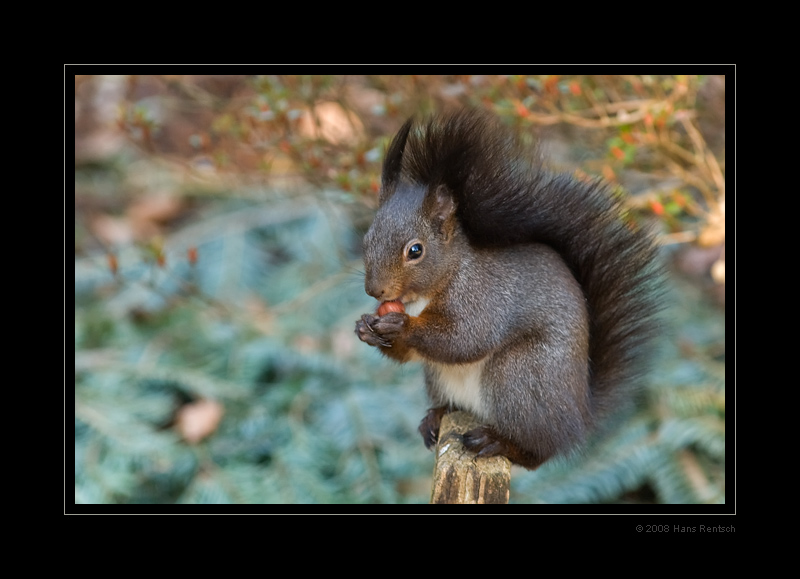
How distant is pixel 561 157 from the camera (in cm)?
248

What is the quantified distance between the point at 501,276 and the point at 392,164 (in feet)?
0.95

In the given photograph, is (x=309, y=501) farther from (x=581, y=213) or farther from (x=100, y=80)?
(x=100, y=80)

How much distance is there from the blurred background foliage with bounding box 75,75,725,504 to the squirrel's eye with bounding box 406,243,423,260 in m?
0.38

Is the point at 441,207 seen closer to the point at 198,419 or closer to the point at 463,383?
the point at 463,383

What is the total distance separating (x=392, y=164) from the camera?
4.80 feet

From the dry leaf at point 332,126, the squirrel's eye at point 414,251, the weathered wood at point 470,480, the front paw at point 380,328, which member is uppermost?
the dry leaf at point 332,126

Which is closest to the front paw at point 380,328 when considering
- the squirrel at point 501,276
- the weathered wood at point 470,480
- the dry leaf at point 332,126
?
the squirrel at point 501,276

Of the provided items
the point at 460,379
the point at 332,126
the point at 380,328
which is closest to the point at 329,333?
the point at 332,126

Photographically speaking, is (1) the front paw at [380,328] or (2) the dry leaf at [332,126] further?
(2) the dry leaf at [332,126]

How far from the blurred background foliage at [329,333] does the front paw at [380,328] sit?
0.46 m

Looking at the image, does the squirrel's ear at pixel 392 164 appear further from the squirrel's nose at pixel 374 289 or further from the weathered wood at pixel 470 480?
the weathered wood at pixel 470 480

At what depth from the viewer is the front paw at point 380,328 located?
1.32m

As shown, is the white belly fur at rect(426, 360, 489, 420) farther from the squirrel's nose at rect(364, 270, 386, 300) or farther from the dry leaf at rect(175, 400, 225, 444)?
the dry leaf at rect(175, 400, 225, 444)
